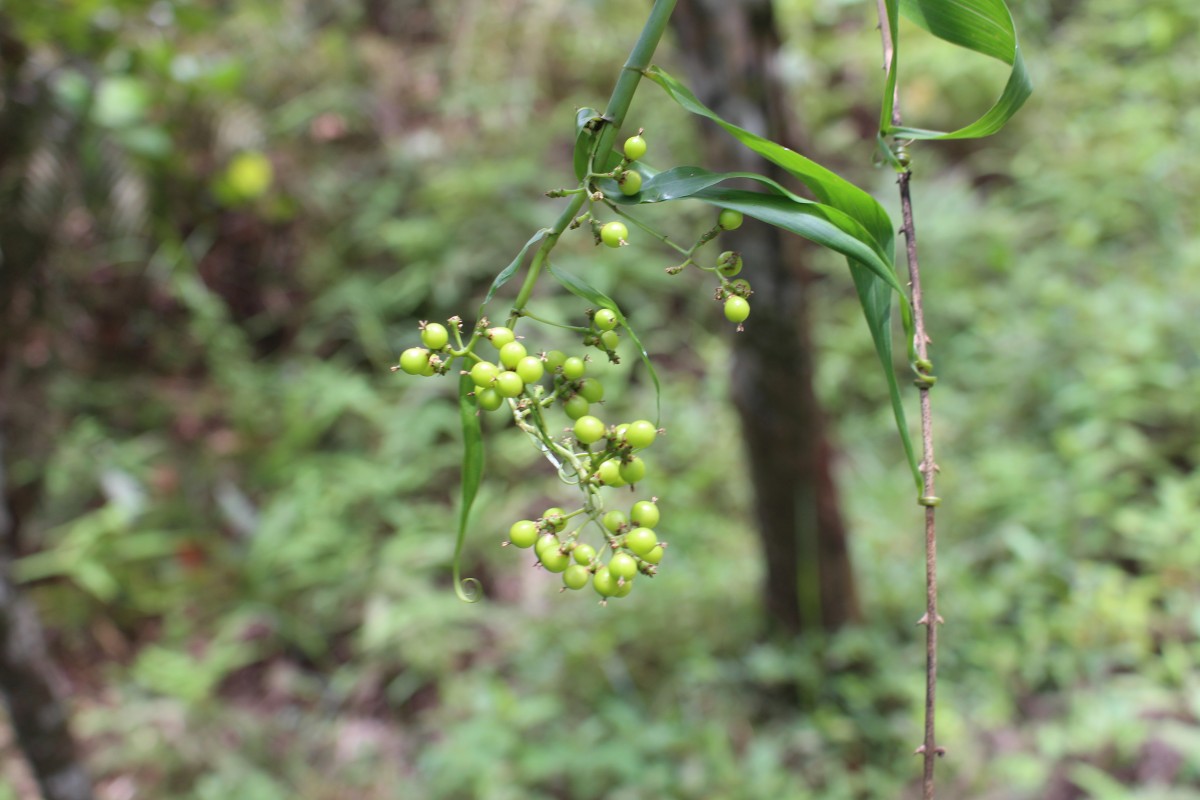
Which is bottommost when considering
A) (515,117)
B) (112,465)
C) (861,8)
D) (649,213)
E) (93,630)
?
(93,630)

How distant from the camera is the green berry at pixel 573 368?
58 centimetres

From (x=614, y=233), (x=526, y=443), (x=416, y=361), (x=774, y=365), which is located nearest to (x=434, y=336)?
(x=416, y=361)

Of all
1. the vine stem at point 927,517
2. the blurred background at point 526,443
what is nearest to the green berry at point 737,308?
the vine stem at point 927,517

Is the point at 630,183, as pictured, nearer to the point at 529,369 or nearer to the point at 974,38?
the point at 529,369

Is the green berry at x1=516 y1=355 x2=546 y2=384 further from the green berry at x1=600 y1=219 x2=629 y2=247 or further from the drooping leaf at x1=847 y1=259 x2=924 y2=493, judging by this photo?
the drooping leaf at x1=847 y1=259 x2=924 y2=493

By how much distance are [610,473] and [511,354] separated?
101 millimetres

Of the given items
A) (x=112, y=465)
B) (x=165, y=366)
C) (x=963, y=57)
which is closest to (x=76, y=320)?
(x=165, y=366)

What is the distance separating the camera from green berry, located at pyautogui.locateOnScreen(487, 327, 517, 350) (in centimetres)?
57

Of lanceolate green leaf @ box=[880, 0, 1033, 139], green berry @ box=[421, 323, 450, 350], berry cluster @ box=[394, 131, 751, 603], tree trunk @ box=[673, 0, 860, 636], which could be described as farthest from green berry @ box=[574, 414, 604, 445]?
tree trunk @ box=[673, 0, 860, 636]

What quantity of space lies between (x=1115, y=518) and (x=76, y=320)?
3961mm

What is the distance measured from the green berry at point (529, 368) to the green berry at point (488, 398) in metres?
0.02

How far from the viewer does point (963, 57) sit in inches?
162

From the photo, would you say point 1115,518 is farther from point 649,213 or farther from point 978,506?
point 649,213

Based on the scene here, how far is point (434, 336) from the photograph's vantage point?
0.57 m
